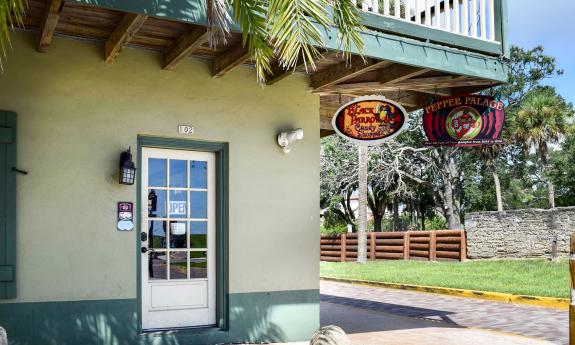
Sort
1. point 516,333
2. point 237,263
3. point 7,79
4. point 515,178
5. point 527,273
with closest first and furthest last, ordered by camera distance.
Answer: point 7,79 < point 237,263 < point 516,333 < point 527,273 < point 515,178

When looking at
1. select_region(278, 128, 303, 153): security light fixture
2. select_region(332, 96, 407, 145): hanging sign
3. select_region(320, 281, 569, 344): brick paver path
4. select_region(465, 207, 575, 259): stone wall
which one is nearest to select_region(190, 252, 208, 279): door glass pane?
select_region(278, 128, 303, 153): security light fixture

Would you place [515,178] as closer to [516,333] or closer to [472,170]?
[472,170]

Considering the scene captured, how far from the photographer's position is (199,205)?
7.58 metres

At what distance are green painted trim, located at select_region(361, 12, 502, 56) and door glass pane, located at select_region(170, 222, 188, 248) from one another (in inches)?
126

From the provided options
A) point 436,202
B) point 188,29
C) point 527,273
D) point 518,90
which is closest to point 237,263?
point 188,29

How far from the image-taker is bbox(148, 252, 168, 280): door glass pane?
23.6ft

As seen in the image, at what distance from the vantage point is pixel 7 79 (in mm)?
6352

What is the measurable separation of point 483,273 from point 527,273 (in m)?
1.24

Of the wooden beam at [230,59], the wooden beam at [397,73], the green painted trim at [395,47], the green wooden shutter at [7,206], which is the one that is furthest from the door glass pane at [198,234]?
the wooden beam at [397,73]

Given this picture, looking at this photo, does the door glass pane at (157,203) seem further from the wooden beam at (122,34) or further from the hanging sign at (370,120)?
the hanging sign at (370,120)

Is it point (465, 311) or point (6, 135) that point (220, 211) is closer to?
point (6, 135)

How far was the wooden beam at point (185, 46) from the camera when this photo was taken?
246 inches

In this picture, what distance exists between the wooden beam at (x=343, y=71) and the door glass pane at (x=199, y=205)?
2.07 meters

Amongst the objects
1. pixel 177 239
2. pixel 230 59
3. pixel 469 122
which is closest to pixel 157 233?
pixel 177 239
